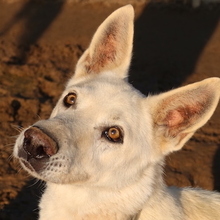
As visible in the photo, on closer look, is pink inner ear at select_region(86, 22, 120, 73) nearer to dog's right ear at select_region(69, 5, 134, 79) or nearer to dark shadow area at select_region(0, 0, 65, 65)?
dog's right ear at select_region(69, 5, 134, 79)

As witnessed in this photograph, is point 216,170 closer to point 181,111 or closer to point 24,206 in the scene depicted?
point 24,206

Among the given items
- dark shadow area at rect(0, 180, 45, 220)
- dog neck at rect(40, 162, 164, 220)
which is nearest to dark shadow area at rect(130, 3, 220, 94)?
dark shadow area at rect(0, 180, 45, 220)

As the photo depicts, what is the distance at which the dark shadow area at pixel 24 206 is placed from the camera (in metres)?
5.81

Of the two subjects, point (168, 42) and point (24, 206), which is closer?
point (24, 206)

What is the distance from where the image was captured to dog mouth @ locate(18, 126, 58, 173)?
3.55m

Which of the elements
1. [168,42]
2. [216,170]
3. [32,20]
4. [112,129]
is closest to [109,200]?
[112,129]

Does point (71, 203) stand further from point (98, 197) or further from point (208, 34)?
point (208, 34)

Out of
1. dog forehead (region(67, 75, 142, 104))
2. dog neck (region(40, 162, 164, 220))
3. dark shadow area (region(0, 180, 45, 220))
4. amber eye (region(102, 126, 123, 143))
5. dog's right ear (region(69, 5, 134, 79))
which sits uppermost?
dog's right ear (region(69, 5, 134, 79))

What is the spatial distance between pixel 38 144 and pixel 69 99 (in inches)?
27.6

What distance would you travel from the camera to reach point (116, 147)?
4008mm

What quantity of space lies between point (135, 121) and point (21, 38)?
6.10 meters

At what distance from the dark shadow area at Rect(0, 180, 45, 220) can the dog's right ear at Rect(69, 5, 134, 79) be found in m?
1.67

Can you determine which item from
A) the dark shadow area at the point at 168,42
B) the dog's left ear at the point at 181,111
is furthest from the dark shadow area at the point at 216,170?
the dog's left ear at the point at 181,111

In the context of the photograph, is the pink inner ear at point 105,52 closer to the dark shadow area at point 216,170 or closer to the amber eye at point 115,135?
the amber eye at point 115,135
